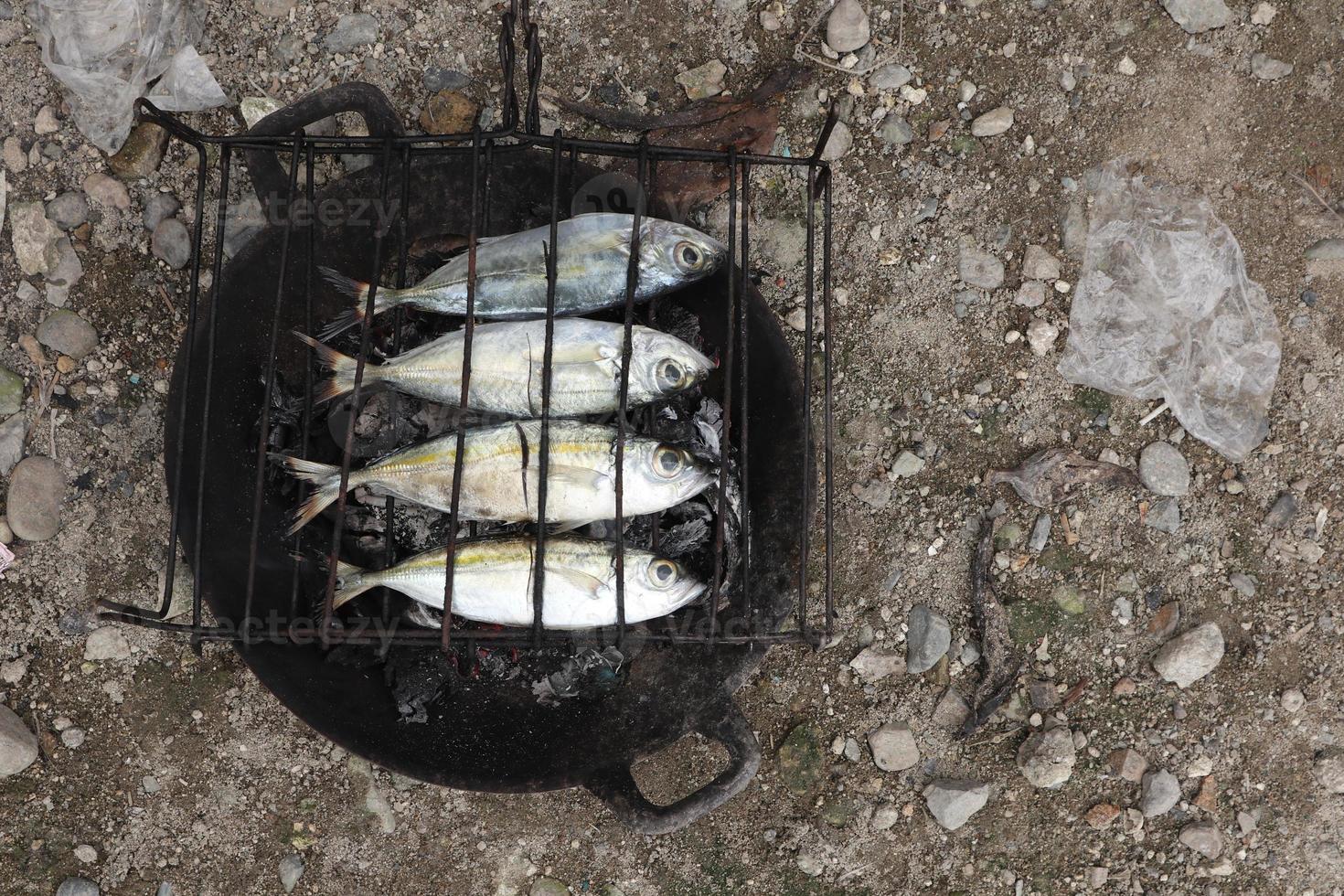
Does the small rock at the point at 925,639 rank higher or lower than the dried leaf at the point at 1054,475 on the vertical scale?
lower

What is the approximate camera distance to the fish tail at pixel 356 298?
289 centimetres

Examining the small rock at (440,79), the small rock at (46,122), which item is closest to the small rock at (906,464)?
the small rock at (440,79)

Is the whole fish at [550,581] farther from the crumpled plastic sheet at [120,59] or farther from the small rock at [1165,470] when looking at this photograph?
the crumpled plastic sheet at [120,59]

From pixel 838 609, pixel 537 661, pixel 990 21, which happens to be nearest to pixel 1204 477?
pixel 838 609

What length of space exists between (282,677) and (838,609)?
89.9 inches

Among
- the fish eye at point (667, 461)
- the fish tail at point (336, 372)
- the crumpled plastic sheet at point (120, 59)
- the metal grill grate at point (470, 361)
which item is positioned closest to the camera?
the metal grill grate at point (470, 361)

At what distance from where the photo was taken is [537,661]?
3.24m

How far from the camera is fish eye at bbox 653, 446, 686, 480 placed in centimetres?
273

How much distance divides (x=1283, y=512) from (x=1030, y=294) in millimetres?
1482

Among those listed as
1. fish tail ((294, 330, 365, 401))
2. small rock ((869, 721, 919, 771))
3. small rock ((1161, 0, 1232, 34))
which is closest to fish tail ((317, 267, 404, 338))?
fish tail ((294, 330, 365, 401))

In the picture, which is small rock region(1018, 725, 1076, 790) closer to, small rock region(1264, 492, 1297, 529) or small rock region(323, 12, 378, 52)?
small rock region(1264, 492, 1297, 529)

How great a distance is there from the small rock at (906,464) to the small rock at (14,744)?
3976 millimetres

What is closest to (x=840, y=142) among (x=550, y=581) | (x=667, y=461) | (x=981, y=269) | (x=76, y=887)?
(x=981, y=269)

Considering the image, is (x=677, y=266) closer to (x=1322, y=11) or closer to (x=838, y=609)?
(x=838, y=609)
